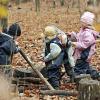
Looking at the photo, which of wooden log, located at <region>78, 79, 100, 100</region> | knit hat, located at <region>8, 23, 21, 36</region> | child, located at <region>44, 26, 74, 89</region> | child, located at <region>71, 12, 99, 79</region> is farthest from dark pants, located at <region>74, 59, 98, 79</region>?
wooden log, located at <region>78, 79, 100, 100</region>

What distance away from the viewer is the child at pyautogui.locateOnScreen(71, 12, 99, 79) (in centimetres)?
927

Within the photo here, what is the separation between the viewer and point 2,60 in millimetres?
8523

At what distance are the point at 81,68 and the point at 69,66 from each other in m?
0.30

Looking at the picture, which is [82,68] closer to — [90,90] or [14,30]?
[14,30]

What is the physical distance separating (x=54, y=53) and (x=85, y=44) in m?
0.84

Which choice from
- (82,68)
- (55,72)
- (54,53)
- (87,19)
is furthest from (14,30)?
(82,68)

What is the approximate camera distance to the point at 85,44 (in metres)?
9.35

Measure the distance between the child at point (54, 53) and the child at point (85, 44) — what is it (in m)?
0.45

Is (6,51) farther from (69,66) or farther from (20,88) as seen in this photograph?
(69,66)

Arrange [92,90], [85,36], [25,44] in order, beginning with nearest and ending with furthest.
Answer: [92,90] → [85,36] → [25,44]

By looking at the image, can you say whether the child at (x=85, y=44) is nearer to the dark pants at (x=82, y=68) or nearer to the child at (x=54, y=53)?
the dark pants at (x=82, y=68)

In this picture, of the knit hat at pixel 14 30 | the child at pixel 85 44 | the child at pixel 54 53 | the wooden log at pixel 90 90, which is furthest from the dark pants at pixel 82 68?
the wooden log at pixel 90 90

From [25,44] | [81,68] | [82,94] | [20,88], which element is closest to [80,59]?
[81,68]

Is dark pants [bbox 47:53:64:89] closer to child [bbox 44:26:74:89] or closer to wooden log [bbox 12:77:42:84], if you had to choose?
child [bbox 44:26:74:89]
